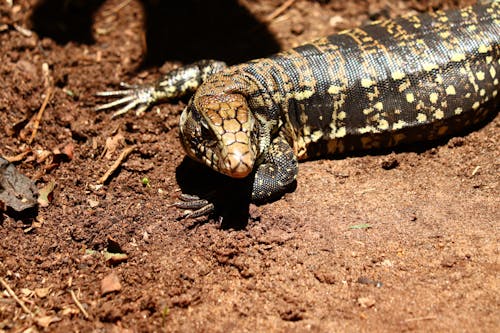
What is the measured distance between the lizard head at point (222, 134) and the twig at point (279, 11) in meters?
2.74

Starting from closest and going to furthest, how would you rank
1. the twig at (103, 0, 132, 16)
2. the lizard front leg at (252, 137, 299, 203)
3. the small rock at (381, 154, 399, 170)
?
the lizard front leg at (252, 137, 299, 203), the small rock at (381, 154, 399, 170), the twig at (103, 0, 132, 16)

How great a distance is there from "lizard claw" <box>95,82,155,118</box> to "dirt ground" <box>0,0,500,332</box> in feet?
0.39

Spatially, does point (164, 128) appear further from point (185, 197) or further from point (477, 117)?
point (477, 117)

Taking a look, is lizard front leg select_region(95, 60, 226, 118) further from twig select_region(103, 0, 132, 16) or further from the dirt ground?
twig select_region(103, 0, 132, 16)

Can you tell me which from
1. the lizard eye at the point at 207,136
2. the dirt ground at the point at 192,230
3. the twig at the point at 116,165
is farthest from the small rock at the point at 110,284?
the lizard eye at the point at 207,136

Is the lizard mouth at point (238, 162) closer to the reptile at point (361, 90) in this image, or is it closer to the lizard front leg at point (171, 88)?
the reptile at point (361, 90)

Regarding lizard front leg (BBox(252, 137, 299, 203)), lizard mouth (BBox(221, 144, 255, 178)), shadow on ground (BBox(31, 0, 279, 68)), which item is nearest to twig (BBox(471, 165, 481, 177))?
lizard front leg (BBox(252, 137, 299, 203))

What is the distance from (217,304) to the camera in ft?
16.3

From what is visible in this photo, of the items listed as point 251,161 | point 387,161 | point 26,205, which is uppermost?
point 251,161

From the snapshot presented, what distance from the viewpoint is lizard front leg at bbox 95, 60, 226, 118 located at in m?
6.89

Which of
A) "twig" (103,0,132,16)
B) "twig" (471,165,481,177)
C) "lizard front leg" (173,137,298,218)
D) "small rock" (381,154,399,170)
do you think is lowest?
"twig" (471,165,481,177)

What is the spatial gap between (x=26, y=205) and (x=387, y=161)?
3.79 metres

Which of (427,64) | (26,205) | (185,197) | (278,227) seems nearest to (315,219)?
(278,227)

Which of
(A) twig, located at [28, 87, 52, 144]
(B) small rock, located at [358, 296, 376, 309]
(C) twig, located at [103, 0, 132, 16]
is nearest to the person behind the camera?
(B) small rock, located at [358, 296, 376, 309]
